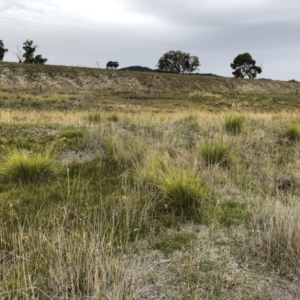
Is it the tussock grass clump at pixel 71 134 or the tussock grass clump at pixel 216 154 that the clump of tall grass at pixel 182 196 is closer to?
the tussock grass clump at pixel 216 154

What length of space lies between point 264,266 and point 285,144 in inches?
236

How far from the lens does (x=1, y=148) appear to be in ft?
22.5

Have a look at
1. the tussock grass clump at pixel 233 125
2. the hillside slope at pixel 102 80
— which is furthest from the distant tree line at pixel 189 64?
the tussock grass clump at pixel 233 125

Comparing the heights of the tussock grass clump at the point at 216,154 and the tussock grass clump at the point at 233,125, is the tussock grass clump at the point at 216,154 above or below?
below

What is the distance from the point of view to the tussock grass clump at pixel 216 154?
612cm

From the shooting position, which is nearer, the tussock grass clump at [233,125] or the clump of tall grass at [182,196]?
the clump of tall grass at [182,196]

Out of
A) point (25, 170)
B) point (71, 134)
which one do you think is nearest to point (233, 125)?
point (71, 134)

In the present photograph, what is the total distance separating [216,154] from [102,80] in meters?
42.5

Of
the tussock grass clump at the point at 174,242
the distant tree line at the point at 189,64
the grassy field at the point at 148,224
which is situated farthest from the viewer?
the distant tree line at the point at 189,64

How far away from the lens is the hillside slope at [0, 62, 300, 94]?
4209cm

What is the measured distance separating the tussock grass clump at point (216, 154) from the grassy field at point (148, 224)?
0.08 feet

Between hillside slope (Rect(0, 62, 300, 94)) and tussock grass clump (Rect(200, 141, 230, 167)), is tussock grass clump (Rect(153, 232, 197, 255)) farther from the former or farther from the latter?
hillside slope (Rect(0, 62, 300, 94))

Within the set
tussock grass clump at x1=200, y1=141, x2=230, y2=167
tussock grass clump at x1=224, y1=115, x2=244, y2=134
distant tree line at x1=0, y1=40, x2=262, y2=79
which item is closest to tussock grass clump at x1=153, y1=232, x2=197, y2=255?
tussock grass clump at x1=200, y1=141, x2=230, y2=167

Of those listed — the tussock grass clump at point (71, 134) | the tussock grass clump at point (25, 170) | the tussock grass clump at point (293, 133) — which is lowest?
the tussock grass clump at point (25, 170)
